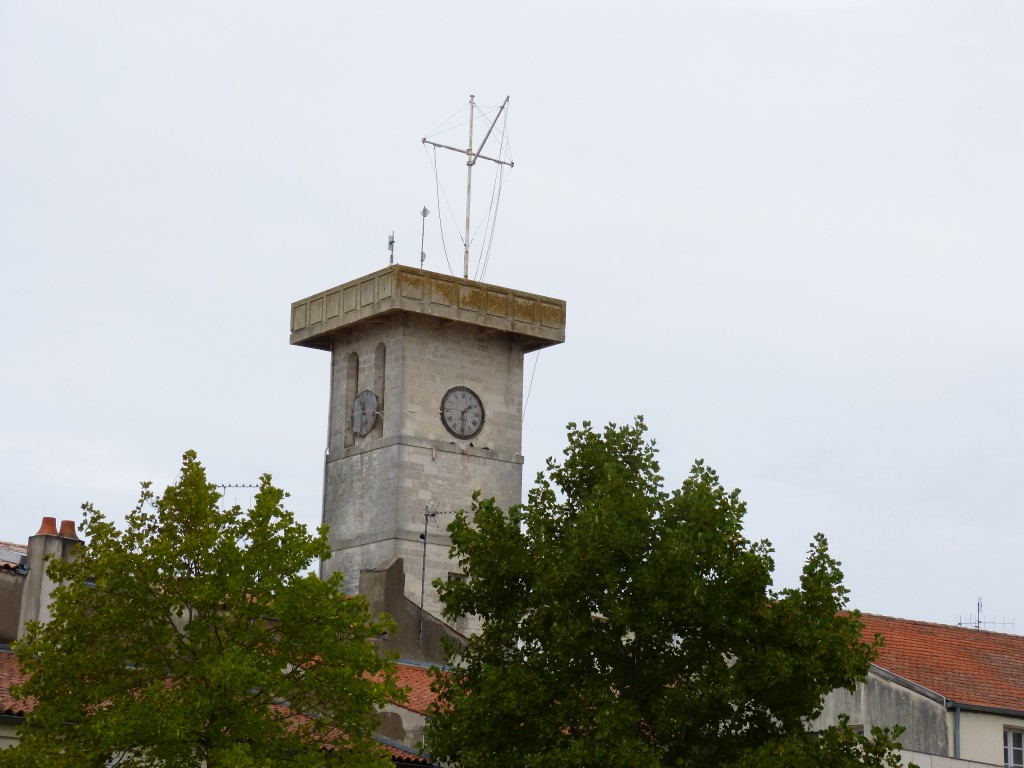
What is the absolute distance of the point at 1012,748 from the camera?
48531mm

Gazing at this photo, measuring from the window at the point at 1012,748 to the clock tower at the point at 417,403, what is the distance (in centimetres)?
1934

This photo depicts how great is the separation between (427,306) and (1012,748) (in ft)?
77.3

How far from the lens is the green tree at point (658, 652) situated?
3322 cm

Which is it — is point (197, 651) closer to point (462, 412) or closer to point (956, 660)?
point (956, 660)

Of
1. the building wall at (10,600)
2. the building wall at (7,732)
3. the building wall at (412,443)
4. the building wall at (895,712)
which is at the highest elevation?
the building wall at (412,443)

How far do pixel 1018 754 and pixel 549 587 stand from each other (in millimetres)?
18230

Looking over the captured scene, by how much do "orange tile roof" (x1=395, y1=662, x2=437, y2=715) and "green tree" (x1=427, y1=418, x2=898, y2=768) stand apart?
917 centimetres

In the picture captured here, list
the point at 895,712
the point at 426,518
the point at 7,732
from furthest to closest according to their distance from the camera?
the point at 426,518 < the point at 895,712 < the point at 7,732

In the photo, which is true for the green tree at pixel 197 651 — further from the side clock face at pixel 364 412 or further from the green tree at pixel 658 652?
the side clock face at pixel 364 412

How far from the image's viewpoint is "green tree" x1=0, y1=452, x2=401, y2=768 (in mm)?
31906

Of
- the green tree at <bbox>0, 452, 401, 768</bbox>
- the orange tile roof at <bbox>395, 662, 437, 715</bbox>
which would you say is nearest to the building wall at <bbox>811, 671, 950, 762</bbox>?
the orange tile roof at <bbox>395, 662, 437, 715</bbox>

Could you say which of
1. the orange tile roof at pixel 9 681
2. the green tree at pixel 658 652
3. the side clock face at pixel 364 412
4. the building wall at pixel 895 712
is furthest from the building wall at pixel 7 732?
the side clock face at pixel 364 412

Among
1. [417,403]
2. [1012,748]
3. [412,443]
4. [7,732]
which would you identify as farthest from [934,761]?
[417,403]

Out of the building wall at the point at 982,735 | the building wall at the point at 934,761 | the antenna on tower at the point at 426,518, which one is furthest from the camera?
the antenna on tower at the point at 426,518
